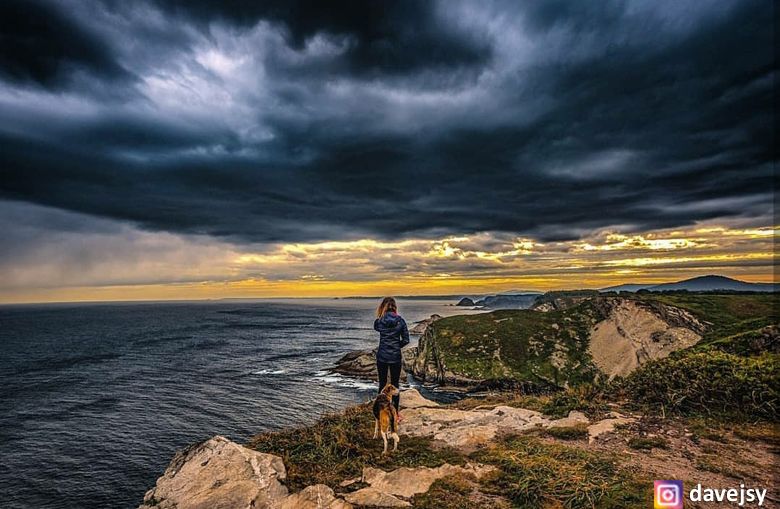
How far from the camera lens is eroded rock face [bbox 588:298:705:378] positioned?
5697 cm

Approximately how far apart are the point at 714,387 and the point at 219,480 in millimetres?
16563

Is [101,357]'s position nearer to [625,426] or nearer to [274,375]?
[274,375]

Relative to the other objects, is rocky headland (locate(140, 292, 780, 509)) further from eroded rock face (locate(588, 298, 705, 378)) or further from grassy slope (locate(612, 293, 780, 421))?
eroded rock face (locate(588, 298, 705, 378))

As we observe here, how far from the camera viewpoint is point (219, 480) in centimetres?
921

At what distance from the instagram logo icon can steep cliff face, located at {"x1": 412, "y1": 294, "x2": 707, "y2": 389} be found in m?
52.6

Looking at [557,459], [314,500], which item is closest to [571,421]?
[557,459]

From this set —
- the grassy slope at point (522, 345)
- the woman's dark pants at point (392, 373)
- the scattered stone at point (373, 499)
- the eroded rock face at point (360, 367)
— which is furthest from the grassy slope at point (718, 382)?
the eroded rock face at point (360, 367)

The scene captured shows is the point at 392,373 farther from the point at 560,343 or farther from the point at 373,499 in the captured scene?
the point at 560,343

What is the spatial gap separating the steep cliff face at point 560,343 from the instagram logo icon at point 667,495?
52.6m

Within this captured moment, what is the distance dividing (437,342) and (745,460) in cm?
6399

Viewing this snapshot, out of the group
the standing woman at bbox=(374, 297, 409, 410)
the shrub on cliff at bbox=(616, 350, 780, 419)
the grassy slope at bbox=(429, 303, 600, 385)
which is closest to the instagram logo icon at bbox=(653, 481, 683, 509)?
the shrub on cliff at bbox=(616, 350, 780, 419)

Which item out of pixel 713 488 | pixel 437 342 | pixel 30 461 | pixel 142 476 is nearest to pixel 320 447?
pixel 713 488

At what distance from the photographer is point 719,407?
13.2 metres

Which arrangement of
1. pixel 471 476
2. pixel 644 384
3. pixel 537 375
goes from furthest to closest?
1. pixel 537 375
2. pixel 644 384
3. pixel 471 476
